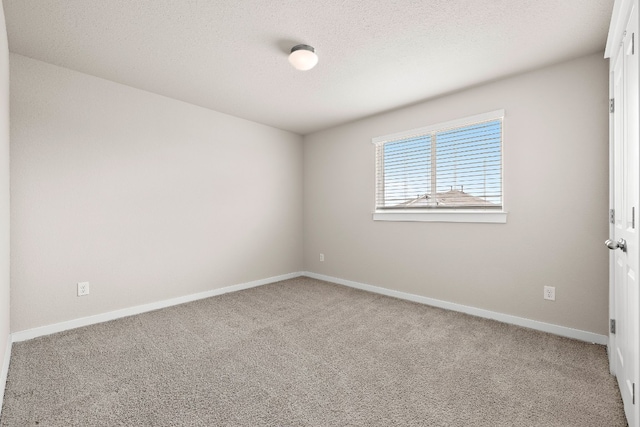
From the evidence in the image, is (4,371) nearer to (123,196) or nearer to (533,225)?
(123,196)

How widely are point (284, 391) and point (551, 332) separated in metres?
2.36

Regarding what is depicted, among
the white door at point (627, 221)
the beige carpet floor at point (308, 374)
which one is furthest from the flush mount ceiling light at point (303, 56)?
the beige carpet floor at point (308, 374)

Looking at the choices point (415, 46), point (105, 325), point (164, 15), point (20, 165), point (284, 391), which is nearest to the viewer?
point (284, 391)

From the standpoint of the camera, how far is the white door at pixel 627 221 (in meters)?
1.33

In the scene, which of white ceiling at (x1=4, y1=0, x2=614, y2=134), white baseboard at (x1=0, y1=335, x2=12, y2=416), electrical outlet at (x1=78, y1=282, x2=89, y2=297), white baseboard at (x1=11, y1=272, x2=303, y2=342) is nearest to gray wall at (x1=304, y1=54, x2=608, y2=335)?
white ceiling at (x1=4, y1=0, x2=614, y2=134)

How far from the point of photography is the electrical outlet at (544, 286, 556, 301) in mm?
2621

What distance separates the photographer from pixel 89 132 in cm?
285

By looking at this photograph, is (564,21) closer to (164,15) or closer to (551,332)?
(551,332)

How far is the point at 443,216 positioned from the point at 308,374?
220 centimetres

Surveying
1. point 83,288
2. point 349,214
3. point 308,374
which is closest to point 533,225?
point 349,214

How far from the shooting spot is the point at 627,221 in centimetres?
154

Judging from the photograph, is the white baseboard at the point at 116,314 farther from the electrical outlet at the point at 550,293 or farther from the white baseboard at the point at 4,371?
the electrical outlet at the point at 550,293

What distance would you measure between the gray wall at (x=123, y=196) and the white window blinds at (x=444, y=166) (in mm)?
1714

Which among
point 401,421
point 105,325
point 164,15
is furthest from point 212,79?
point 401,421
